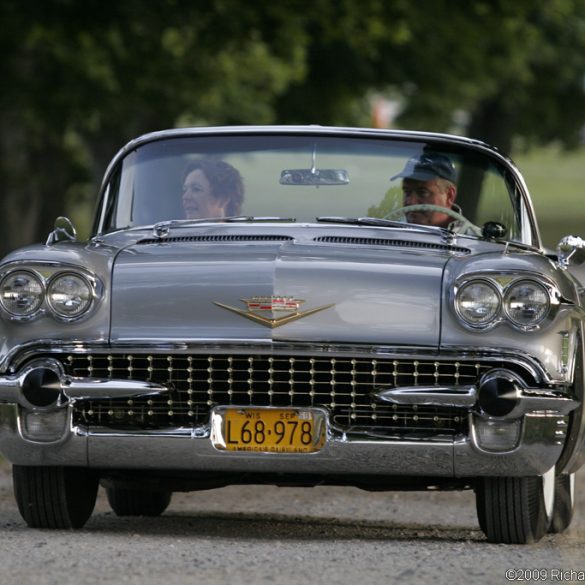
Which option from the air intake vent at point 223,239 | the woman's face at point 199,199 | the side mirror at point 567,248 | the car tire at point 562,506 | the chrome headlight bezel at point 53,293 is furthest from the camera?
the car tire at point 562,506

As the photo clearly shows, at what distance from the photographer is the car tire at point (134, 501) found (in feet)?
26.2

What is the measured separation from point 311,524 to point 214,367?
5.36 feet

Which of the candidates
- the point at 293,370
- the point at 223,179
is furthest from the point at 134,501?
the point at 293,370

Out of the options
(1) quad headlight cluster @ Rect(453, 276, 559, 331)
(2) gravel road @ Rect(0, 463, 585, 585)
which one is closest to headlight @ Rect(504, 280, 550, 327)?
(1) quad headlight cluster @ Rect(453, 276, 559, 331)

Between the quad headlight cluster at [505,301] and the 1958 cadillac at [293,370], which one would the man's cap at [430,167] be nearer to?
the 1958 cadillac at [293,370]

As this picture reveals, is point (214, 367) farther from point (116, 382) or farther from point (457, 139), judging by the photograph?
point (457, 139)

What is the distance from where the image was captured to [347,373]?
6320mm

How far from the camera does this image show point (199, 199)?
25.2ft

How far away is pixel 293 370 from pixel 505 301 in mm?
816

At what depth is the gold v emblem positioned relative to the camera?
20.8 ft

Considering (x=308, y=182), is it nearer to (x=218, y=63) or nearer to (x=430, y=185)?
(x=430, y=185)

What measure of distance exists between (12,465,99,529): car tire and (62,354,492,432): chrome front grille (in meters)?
0.55

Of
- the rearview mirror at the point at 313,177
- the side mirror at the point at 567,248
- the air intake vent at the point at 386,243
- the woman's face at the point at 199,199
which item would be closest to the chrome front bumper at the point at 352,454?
the air intake vent at the point at 386,243

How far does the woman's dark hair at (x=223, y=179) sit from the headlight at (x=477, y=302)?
1582mm
